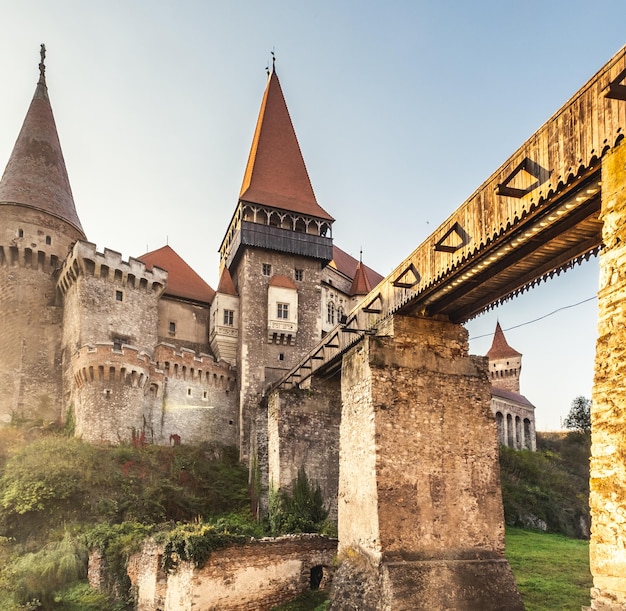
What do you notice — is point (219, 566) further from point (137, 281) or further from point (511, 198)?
point (137, 281)

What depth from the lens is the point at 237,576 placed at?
13.8m

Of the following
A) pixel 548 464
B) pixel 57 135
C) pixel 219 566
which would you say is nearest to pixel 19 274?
pixel 57 135

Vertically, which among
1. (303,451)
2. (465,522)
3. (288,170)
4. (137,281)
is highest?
(288,170)

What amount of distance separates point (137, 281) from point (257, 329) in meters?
6.74

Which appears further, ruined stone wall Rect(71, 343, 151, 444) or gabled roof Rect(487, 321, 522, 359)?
gabled roof Rect(487, 321, 522, 359)

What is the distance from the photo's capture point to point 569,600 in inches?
510

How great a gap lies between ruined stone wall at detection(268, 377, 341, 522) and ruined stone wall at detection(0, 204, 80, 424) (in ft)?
50.5

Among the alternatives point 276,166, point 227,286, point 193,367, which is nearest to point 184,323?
point 227,286

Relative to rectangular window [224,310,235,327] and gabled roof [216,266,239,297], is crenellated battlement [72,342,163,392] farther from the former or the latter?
gabled roof [216,266,239,297]

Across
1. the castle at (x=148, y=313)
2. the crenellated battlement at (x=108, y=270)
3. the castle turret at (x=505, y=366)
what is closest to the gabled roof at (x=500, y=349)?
the castle turret at (x=505, y=366)

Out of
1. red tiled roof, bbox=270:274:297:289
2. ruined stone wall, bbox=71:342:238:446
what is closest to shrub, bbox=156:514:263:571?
ruined stone wall, bbox=71:342:238:446

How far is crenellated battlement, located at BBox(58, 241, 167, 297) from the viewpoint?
29.0 m

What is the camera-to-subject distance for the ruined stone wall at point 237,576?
1338 centimetres

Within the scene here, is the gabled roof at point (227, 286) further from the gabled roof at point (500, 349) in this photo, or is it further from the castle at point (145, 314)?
the gabled roof at point (500, 349)
